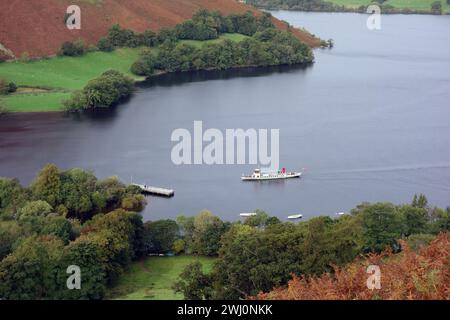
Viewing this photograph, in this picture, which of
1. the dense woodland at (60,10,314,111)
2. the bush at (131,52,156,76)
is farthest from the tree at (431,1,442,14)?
the bush at (131,52,156,76)

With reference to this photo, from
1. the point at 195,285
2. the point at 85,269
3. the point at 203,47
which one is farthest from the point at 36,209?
the point at 203,47

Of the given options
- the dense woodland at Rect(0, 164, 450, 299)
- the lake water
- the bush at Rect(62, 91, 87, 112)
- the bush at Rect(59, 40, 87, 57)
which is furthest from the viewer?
the bush at Rect(59, 40, 87, 57)

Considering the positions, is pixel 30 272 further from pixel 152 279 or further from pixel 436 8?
pixel 436 8

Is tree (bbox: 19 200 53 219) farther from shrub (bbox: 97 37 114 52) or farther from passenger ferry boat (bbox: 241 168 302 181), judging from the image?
shrub (bbox: 97 37 114 52)

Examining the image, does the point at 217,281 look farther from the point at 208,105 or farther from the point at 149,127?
the point at 208,105

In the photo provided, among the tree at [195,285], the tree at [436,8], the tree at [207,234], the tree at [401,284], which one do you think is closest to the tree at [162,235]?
the tree at [207,234]

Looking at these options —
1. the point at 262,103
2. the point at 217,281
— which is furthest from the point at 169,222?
the point at 262,103
